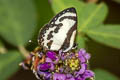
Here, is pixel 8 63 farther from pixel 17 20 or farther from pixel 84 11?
pixel 84 11

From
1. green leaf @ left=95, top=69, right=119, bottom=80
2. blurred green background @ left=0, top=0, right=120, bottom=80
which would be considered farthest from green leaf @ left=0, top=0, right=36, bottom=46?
green leaf @ left=95, top=69, right=119, bottom=80

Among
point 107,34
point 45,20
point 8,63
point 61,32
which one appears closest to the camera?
point 61,32

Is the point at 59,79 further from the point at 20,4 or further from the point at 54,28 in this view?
the point at 20,4

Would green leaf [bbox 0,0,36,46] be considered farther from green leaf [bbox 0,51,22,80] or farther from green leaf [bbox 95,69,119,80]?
green leaf [bbox 95,69,119,80]

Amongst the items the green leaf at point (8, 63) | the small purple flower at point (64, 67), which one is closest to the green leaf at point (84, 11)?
the small purple flower at point (64, 67)

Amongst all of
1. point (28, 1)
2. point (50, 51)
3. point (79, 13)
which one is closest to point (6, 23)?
point (28, 1)

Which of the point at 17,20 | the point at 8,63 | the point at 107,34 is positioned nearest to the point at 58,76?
the point at 107,34

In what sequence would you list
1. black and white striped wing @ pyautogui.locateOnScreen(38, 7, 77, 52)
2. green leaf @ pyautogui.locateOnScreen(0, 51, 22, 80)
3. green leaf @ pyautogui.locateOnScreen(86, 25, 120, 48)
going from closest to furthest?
black and white striped wing @ pyautogui.locateOnScreen(38, 7, 77, 52) < green leaf @ pyautogui.locateOnScreen(86, 25, 120, 48) < green leaf @ pyautogui.locateOnScreen(0, 51, 22, 80)
